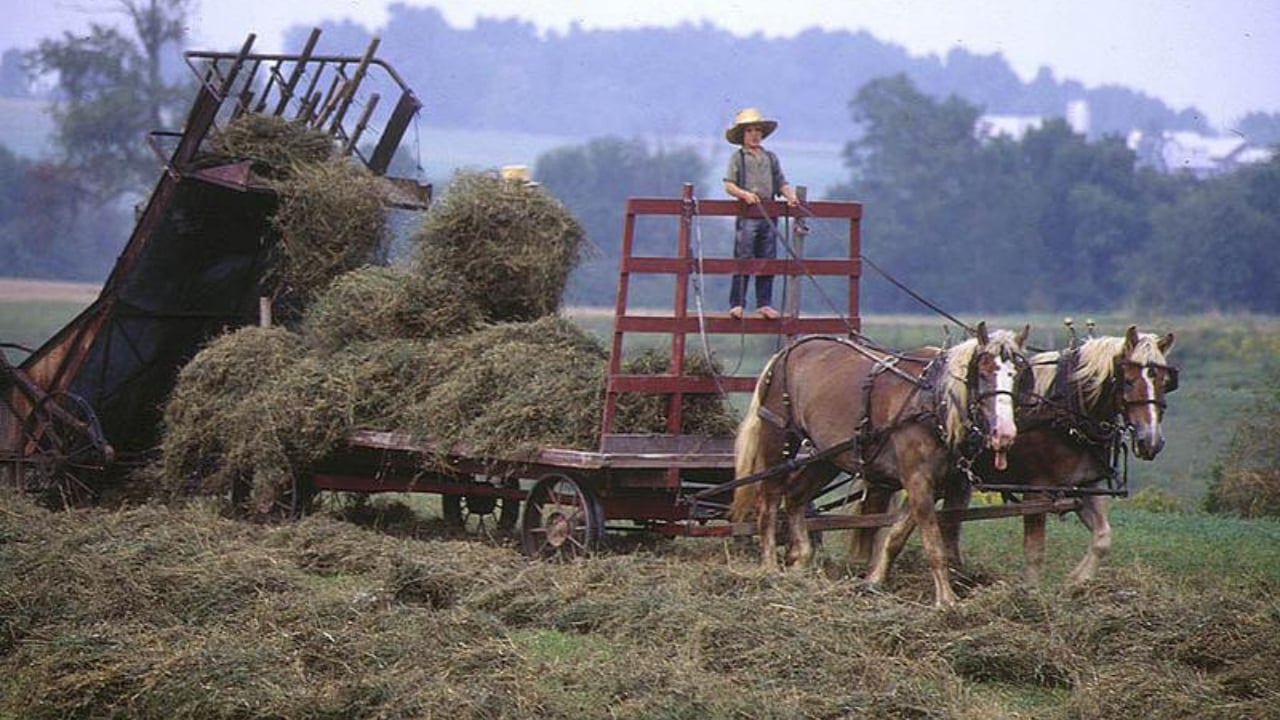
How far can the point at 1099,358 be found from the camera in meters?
10.9

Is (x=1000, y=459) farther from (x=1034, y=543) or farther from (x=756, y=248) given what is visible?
(x=756, y=248)

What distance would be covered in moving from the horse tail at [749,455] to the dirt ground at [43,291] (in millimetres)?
25210

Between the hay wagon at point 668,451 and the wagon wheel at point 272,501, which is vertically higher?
the hay wagon at point 668,451

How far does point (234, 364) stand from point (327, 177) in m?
1.65

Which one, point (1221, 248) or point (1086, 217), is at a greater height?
point (1086, 217)

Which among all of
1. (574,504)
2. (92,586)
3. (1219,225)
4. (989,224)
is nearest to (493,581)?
(574,504)

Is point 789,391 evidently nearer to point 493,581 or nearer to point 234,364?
point 493,581

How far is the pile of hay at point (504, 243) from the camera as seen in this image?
12.9 meters

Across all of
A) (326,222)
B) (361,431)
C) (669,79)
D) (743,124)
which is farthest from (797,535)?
(669,79)

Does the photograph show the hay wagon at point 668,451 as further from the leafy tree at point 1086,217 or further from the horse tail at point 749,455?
the leafy tree at point 1086,217

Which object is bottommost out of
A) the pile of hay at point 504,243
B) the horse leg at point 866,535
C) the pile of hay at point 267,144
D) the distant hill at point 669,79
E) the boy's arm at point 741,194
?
the horse leg at point 866,535

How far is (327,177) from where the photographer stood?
13.8 meters

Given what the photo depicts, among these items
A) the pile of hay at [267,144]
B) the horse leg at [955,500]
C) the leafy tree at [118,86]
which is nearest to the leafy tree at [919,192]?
the leafy tree at [118,86]

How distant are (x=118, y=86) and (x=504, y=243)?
90.3ft
